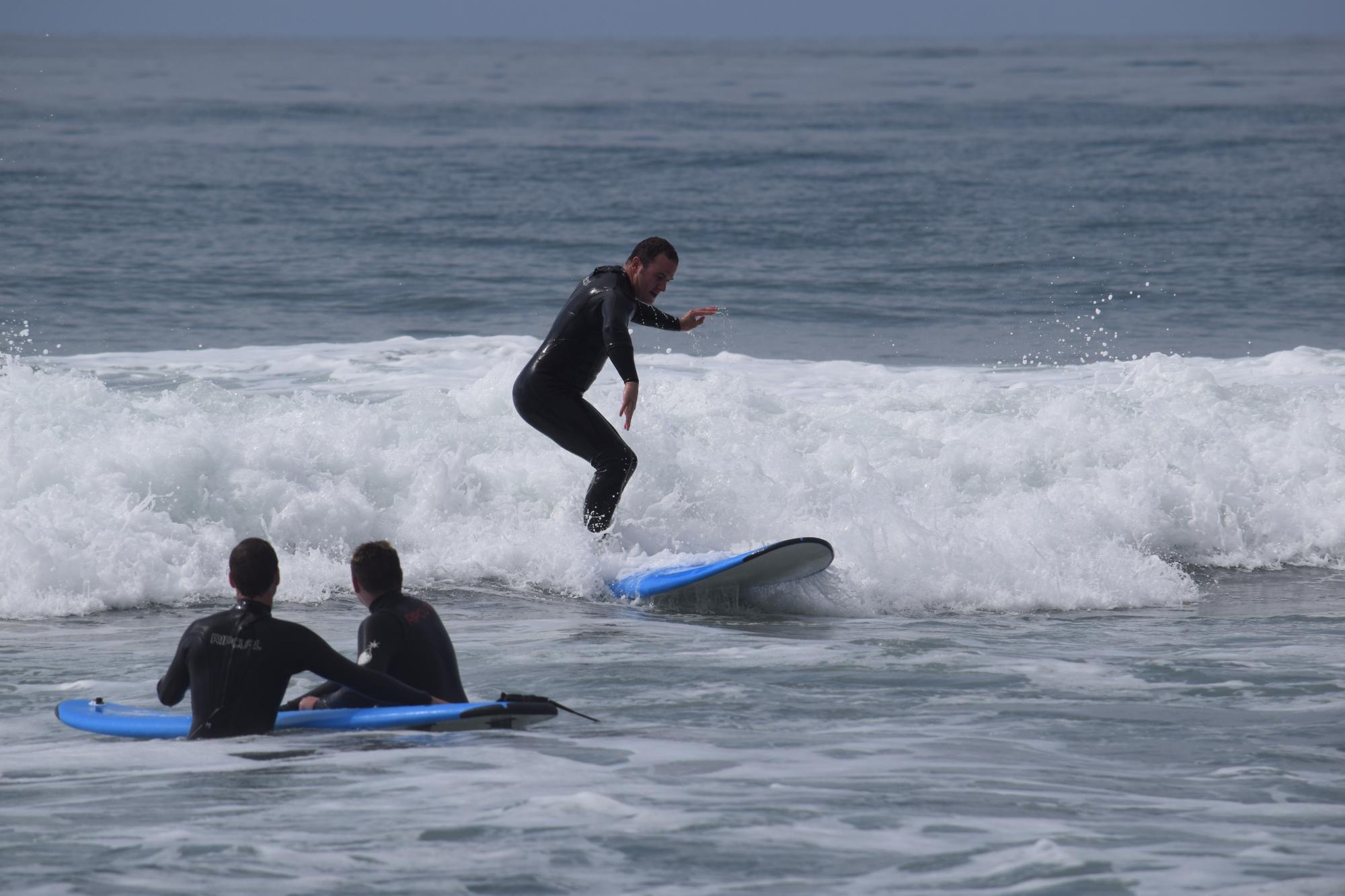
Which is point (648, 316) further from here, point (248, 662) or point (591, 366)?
point (248, 662)

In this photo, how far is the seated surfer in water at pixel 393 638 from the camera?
5.29m

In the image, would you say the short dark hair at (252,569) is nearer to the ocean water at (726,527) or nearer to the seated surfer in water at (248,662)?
the seated surfer in water at (248,662)

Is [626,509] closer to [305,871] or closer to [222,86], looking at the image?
[305,871]

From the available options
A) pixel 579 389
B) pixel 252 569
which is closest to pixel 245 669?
pixel 252 569

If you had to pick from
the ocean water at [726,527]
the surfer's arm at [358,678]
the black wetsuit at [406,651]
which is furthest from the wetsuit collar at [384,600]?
the ocean water at [726,527]

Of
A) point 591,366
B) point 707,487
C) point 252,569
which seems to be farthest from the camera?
point 707,487

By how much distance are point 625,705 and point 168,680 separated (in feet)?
5.72

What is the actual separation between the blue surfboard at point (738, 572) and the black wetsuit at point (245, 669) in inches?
113

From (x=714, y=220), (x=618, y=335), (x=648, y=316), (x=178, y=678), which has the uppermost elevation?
(x=714, y=220)

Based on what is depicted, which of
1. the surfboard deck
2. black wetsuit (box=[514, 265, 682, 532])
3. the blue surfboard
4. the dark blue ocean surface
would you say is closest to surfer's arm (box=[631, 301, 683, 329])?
black wetsuit (box=[514, 265, 682, 532])

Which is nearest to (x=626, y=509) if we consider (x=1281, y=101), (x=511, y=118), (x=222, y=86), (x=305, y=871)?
(x=305, y=871)

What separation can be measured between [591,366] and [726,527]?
183 cm

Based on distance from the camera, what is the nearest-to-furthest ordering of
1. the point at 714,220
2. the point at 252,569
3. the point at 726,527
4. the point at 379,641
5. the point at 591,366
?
the point at 252,569 < the point at 379,641 < the point at 591,366 < the point at 726,527 < the point at 714,220

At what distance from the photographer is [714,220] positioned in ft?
80.2
